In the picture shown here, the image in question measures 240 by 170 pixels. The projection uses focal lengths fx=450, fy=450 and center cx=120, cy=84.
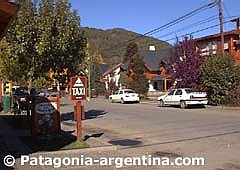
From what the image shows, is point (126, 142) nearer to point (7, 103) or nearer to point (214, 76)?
point (7, 103)

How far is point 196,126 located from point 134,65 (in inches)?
1596

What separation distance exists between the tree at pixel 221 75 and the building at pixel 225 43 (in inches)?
430

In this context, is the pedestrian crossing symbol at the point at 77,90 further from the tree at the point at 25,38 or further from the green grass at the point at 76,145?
the tree at the point at 25,38

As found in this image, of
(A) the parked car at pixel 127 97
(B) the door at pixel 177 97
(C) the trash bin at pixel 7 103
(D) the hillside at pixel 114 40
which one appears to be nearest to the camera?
(C) the trash bin at pixel 7 103

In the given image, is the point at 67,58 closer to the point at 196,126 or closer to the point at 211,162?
the point at 196,126

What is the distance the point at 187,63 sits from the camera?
129ft

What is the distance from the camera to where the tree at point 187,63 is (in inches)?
1524

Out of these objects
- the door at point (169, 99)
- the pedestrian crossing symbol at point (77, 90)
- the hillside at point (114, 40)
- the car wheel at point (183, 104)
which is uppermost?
the hillside at point (114, 40)

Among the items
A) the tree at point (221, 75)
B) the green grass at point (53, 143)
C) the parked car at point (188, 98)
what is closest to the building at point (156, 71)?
the tree at point (221, 75)

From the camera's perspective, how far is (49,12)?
1889 cm

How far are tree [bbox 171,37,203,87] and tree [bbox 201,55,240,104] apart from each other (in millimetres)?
3200

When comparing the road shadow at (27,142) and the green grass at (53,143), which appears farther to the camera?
the green grass at (53,143)

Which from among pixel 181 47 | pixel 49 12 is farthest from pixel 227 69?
pixel 49 12

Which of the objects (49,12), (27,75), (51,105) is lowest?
(51,105)
